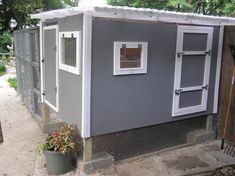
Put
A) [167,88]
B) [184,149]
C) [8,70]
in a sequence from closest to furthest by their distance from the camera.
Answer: [167,88] < [184,149] < [8,70]

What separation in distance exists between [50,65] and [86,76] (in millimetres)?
1682

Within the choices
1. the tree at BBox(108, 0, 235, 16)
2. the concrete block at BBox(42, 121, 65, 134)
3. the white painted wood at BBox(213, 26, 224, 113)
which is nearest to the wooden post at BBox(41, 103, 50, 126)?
the concrete block at BBox(42, 121, 65, 134)

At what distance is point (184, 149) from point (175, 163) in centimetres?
64

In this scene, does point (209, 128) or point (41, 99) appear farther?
point (41, 99)

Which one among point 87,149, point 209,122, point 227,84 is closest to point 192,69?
point 227,84

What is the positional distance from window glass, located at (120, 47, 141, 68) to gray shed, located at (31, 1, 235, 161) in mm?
14

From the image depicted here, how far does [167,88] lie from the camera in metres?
4.61

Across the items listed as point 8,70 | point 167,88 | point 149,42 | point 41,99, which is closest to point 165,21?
point 149,42

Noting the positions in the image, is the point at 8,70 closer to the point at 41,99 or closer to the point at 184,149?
the point at 41,99

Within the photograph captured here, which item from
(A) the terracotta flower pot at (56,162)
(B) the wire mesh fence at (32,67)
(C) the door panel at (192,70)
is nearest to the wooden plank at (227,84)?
(C) the door panel at (192,70)

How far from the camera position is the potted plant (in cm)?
390

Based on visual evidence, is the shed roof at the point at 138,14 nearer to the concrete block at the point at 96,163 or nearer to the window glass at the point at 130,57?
the window glass at the point at 130,57

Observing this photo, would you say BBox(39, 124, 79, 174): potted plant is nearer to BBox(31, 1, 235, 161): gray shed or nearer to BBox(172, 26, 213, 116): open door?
BBox(31, 1, 235, 161): gray shed

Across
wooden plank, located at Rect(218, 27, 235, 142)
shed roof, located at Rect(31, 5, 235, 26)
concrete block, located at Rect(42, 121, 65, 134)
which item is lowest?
concrete block, located at Rect(42, 121, 65, 134)
